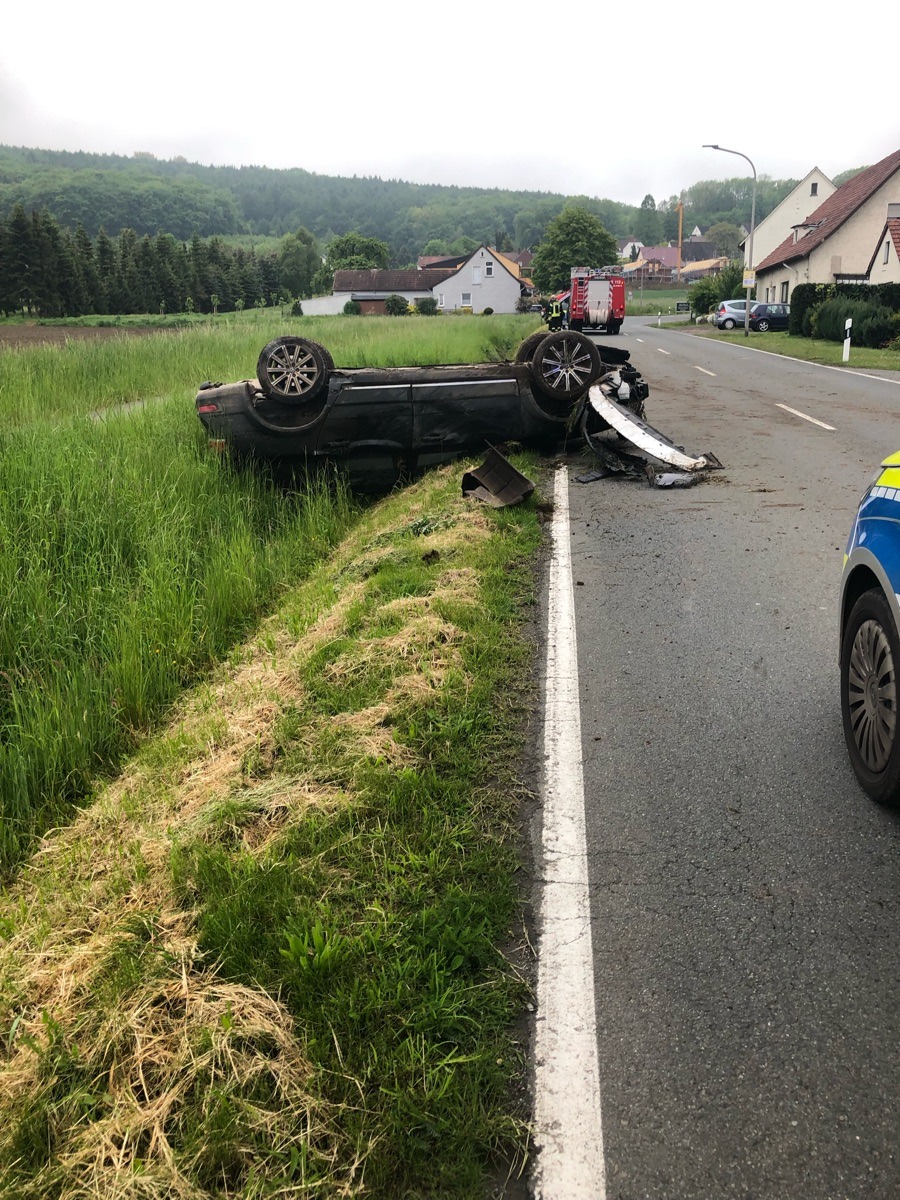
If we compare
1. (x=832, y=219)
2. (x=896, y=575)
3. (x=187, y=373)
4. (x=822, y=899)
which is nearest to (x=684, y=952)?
(x=822, y=899)

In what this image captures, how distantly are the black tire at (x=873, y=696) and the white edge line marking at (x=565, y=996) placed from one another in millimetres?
1157

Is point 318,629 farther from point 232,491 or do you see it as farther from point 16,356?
point 16,356

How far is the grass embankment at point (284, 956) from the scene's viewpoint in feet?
6.95

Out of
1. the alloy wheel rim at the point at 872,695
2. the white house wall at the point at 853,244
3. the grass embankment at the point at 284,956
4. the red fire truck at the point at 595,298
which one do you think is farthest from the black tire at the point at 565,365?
the white house wall at the point at 853,244

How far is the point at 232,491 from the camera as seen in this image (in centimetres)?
941

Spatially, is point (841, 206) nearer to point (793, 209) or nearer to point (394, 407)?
point (793, 209)

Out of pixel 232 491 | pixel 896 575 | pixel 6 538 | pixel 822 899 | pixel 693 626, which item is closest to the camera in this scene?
pixel 822 899

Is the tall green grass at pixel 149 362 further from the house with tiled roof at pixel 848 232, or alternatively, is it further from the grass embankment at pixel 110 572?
the house with tiled roof at pixel 848 232

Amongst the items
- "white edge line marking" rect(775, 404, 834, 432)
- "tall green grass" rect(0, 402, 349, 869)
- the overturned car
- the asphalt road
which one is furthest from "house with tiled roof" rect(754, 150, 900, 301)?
the asphalt road

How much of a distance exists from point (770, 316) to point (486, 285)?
66.7m

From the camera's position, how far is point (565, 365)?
34.2 ft

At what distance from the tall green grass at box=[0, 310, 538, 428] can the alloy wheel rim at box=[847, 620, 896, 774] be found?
997 cm

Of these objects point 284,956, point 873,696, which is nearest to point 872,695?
point 873,696

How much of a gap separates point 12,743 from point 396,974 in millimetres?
3053
